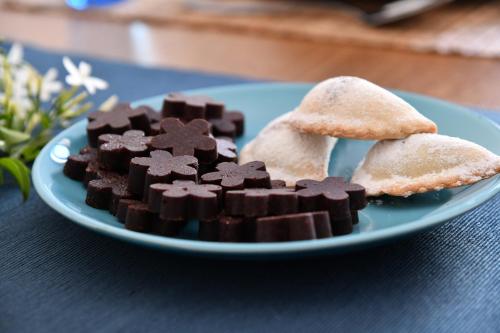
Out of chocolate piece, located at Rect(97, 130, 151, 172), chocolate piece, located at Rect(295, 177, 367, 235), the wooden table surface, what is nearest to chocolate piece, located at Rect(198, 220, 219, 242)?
chocolate piece, located at Rect(295, 177, 367, 235)

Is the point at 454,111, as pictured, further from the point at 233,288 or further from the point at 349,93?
the point at 233,288

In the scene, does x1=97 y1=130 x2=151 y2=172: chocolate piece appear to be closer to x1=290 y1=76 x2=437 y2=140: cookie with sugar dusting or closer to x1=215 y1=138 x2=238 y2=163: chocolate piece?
x1=215 y1=138 x2=238 y2=163: chocolate piece

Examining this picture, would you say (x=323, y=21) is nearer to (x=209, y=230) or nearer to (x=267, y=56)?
(x=267, y=56)

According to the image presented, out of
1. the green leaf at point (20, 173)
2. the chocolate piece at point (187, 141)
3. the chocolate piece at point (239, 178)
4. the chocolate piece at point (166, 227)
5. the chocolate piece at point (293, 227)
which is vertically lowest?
the green leaf at point (20, 173)

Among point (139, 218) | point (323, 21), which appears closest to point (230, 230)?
point (139, 218)

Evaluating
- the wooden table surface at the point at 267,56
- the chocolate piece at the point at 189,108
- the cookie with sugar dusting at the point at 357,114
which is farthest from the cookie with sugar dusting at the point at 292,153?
the wooden table surface at the point at 267,56

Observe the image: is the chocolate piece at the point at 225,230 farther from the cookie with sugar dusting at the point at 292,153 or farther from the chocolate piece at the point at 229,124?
the chocolate piece at the point at 229,124

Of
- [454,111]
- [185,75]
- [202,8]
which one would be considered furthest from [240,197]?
[202,8]
